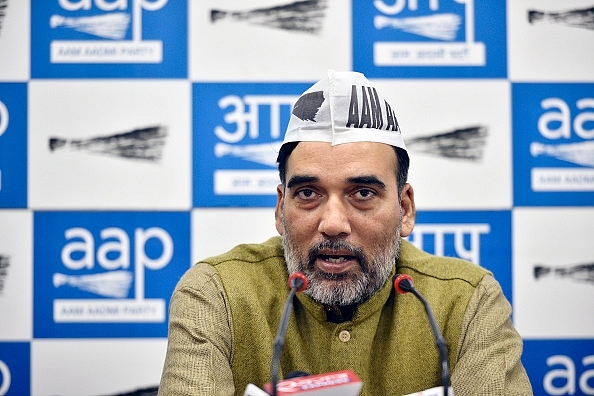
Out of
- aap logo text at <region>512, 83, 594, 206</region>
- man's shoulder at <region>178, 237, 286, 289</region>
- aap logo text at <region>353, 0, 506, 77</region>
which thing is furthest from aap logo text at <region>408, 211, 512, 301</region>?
man's shoulder at <region>178, 237, 286, 289</region>

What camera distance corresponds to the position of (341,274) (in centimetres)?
131

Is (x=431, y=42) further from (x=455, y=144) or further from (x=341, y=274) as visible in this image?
(x=341, y=274)

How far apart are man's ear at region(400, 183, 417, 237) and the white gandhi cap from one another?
0.12 meters

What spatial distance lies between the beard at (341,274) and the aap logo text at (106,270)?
2.43 ft

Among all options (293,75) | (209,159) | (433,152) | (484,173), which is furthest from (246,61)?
(484,173)

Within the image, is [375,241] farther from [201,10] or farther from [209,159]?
[201,10]

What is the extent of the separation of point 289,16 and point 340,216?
95cm

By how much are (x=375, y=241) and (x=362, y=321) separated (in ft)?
0.61

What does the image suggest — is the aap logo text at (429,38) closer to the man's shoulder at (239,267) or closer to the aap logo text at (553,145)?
the aap logo text at (553,145)

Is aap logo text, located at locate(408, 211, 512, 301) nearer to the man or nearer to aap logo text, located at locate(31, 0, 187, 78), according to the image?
the man

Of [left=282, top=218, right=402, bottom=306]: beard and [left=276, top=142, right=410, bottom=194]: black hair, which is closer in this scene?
[left=282, top=218, right=402, bottom=306]: beard

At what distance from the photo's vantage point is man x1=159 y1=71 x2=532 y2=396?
1296 mm

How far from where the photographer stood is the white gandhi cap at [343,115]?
135 centimetres

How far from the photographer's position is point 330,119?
1.35 meters
